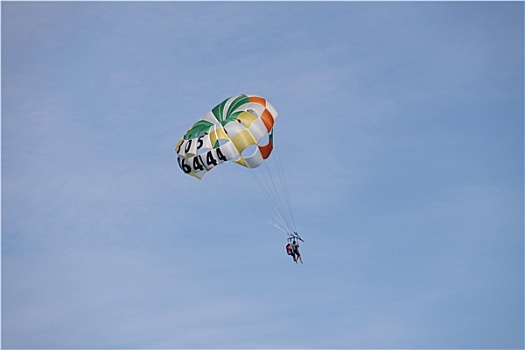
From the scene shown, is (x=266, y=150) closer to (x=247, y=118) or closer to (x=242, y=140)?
→ (x=247, y=118)

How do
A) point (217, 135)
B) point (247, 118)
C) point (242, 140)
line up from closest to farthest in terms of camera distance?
point (242, 140), point (217, 135), point (247, 118)

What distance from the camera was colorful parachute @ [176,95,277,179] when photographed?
4738cm

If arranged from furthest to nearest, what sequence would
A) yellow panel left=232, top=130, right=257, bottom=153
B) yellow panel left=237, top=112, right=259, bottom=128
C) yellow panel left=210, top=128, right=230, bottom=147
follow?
yellow panel left=237, top=112, right=259, bottom=128 → yellow panel left=210, top=128, right=230, bottom=147 → yellow panel left=232, top=130, right=257, bottom=153

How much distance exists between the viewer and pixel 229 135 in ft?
→ 155

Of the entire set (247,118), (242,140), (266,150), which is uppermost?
(247,118)

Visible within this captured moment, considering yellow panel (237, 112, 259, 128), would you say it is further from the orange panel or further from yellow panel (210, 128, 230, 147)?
the orange panel

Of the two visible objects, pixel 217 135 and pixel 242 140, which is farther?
pixel 217 135

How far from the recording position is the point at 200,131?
159ft

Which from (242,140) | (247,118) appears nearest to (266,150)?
(247,118)

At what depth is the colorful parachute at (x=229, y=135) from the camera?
155 ft

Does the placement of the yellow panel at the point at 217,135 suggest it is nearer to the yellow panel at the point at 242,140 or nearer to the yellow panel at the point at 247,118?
the yellow panel at the point at 242,140

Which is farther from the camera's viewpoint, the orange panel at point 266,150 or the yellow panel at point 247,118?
the orange panel at point 266,150

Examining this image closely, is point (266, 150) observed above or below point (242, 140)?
above

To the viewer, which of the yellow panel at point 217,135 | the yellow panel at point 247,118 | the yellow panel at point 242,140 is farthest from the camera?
the yellow panel at point 247,118
